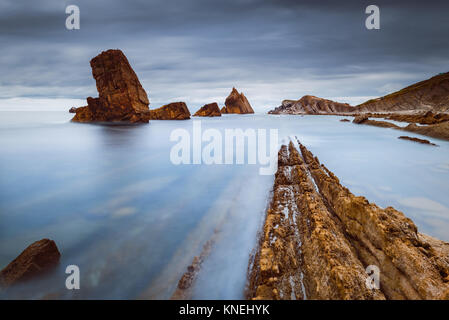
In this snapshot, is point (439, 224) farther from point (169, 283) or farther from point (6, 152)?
point (6, 152)

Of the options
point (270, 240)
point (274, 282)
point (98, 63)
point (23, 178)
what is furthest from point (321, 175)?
point (98, 63)

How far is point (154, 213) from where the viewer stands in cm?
566

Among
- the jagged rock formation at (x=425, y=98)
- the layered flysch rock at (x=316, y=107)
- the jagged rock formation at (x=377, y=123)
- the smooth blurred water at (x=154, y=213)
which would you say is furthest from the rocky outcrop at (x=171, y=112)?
the layered flysch rock at (x=316, y=107)

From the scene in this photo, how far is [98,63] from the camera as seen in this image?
41438mm

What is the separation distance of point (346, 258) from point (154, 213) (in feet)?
15.1

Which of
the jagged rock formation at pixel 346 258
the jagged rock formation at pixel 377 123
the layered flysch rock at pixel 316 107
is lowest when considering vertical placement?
the jagged rock formation at pixel 346 258

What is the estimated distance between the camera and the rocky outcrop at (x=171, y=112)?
60.7 meters

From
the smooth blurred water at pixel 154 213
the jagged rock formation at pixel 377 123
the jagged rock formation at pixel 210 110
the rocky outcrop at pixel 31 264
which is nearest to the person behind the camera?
the rocky outcrop at pixel 31 264

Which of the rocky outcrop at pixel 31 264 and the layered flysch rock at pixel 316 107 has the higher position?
the layered flysch rock at pixel 316 107

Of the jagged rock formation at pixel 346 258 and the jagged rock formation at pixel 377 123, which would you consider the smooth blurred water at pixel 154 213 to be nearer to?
the jagged rock formation at pixel 346 258

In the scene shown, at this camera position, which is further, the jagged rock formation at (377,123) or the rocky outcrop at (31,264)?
the jagged rock formation at (377,123)

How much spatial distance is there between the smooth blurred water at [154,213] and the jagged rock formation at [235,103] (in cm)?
12300

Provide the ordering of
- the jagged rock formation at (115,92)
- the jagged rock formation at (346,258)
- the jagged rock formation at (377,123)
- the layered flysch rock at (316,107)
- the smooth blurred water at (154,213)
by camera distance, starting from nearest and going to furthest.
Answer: the jagged rock formation at (346,258), the smooth blurred water at (154,213), the jagged rock formation at (377,123), the jagged rock formation at (115,92), the layered flysch rock at (316,107)
